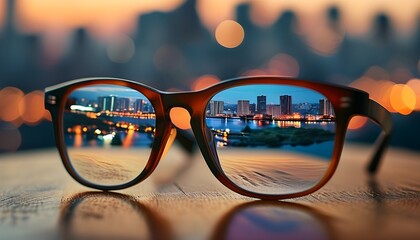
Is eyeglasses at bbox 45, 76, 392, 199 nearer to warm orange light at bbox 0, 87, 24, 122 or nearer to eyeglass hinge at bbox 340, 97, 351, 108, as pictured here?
eyeglass hinge at bbox 340, 97, 351, 108

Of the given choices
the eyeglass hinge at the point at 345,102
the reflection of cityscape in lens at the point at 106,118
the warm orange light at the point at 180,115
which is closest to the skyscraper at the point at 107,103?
the reflection of cityscape in lens at the point at 106,118

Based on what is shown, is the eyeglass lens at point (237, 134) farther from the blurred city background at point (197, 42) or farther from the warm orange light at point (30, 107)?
the blurred city background at point (197, 42)

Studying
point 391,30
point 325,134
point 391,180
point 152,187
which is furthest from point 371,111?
point 391,30

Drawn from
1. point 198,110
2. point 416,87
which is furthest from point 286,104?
point 416,87

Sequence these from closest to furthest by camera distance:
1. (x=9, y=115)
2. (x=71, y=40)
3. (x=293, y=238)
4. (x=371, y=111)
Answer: (x=293, y=238)
(x=371, y=111)
(x=9, y=115)
(x=71, y=40)

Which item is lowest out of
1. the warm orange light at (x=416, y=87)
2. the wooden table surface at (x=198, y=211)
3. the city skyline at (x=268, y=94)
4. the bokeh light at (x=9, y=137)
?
the bokeh light at (x=9, y=137)

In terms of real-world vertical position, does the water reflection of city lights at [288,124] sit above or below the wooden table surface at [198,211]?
above

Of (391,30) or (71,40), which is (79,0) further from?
(391,30)

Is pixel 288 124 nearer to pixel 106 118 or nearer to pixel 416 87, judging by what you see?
pixel 106 118
